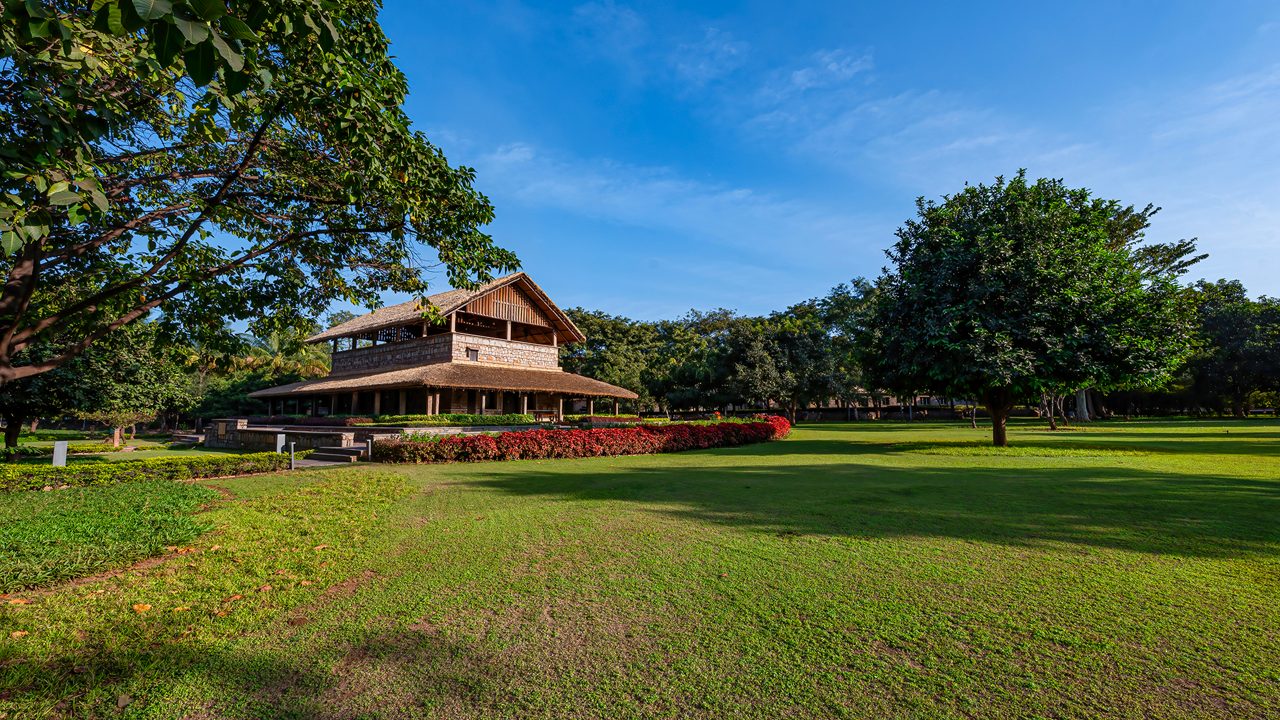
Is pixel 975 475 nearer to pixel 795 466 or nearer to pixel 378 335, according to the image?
pixel 795 466

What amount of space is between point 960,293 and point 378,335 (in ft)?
97.6

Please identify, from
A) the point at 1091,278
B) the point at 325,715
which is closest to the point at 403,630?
the point at 325,715

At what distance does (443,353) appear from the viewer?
26094mm

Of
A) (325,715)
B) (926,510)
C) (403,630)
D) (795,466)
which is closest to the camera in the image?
(325,715)

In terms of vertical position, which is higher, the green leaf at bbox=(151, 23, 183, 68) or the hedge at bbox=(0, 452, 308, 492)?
the green leaf at bbox=(151, 23, 183, 68)

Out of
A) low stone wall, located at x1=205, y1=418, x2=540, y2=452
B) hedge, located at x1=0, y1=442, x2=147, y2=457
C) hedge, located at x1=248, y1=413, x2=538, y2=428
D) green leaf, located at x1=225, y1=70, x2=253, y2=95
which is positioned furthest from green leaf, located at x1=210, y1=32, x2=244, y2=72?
hedge, located at x1=0, y1=442, x2=147, y2=457

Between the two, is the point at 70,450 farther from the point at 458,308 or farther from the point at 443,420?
the point at 458,308

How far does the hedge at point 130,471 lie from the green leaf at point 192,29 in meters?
11.9

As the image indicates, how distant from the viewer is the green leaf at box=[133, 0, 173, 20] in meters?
1.84

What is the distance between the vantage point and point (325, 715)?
8.46 feet

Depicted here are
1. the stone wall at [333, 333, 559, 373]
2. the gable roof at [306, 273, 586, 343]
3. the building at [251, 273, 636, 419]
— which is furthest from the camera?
the gable roof at [306, 273, 586, 343]

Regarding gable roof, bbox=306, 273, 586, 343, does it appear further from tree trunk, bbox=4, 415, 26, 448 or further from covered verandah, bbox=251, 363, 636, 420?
tree trunk, bbox=4, 415, 26, 448

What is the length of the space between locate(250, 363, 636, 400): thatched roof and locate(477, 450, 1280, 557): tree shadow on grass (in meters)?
11.9

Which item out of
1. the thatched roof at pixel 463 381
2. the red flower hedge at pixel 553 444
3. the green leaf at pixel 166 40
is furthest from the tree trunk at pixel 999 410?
the green leaf at pixel 166 40
